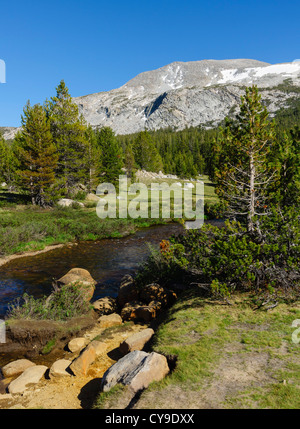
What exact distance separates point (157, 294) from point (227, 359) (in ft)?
17.3

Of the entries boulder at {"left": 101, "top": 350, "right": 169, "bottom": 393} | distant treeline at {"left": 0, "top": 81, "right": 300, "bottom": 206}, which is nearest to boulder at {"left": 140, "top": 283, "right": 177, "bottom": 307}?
boulder at {"left": 101, "top": 350, "right": 169, "bottom": 393}

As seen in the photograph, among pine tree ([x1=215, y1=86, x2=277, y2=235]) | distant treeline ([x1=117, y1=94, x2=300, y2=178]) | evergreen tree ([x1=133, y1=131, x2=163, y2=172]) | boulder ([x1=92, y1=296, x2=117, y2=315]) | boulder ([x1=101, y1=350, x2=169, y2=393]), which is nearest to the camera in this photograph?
boulder ([x1=101, y1=350, x2=169, y2=393])

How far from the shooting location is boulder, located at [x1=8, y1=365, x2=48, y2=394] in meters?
6.59

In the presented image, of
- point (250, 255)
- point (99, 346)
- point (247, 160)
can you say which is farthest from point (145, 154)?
point (99, 346)

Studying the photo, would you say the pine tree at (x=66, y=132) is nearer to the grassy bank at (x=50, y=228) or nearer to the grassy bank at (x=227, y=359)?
the grassy bank at (x=50, y=228)

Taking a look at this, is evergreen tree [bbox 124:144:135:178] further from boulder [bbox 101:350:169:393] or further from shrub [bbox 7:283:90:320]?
boulder [bbox 101:350:169:393]

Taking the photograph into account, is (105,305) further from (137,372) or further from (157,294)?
(137,372)

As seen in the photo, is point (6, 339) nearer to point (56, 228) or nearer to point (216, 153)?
point (216, 153)

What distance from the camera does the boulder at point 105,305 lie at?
1147 cm

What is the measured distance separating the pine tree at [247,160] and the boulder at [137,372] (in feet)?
17.4

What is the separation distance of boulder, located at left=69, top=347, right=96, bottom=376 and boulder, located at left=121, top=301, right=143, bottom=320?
9.44 feet

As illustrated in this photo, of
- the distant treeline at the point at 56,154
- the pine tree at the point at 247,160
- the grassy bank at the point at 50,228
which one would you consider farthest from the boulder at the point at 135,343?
the grassy bank at the point at 50,228

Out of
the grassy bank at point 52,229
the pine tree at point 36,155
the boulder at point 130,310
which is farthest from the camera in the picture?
the pine tree at point 36,155
